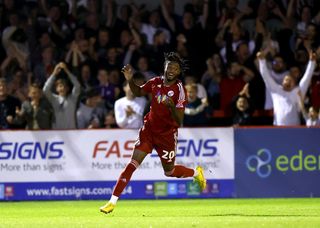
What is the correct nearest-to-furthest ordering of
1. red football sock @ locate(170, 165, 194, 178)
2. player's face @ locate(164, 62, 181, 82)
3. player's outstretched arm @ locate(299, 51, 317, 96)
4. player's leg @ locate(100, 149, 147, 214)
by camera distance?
player's leg @ locate(100, 149, 147, 214)
player's face @ locate(164, 62, 181, 82)
red football sock @ locate(170, 165, 194, 178)
player's outstretched arm @ locate(299, 51, 317, 96)

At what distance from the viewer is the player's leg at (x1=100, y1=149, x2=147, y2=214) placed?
15.4m

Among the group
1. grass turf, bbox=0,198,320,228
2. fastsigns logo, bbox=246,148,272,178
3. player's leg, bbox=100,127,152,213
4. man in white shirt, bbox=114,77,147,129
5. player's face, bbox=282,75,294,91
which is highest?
player's face, bbox=282,75,294,91

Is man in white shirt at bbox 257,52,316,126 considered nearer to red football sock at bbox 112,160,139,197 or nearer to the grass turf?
the grass turf

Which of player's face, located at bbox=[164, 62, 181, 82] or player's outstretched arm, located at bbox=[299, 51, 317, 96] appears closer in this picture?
player's face, located at bbox=[164, 62, 181, 82]

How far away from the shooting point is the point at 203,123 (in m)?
21.8

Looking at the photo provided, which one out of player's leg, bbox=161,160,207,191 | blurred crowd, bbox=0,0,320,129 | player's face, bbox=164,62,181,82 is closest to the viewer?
Answer: player's face, bbox=164,62,181,82

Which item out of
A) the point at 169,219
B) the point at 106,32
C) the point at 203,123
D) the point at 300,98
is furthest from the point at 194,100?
the point at 169,219

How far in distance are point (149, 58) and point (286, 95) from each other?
391cm

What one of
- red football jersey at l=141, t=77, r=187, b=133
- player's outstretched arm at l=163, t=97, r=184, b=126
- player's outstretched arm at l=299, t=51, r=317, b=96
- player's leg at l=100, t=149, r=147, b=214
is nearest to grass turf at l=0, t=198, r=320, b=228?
player's leg at l=100, t=149, r=147, b=214

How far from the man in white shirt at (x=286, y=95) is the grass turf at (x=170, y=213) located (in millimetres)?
2114

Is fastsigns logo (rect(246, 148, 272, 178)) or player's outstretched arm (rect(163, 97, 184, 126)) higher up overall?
player's outstretched arm (rect(163, 97, 184, 126))

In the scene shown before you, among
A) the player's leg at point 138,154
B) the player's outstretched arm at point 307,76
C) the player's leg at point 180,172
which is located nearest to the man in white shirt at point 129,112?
the player's outstretched arm at point 307,76

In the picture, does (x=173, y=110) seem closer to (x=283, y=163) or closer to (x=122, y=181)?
(x=122, y=181)

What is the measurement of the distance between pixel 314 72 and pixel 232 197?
3771mm
